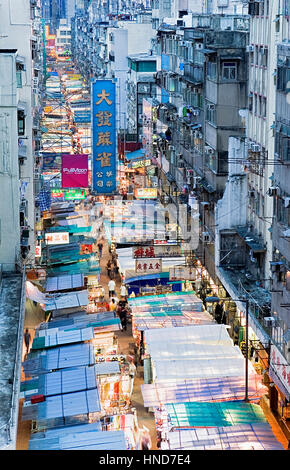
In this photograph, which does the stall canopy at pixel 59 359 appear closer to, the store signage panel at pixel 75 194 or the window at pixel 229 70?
the window at pixel 229 70

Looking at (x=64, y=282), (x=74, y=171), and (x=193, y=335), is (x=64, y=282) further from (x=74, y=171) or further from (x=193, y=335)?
(x=193, y=335)

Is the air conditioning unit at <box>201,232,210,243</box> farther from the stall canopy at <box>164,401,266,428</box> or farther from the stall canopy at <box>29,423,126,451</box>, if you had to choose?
the stall canopy at <box>29,423,126,451</box>

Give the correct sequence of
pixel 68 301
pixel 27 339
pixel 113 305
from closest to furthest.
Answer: pixel 27 339 → pixel 68 301 → pixel 113 305

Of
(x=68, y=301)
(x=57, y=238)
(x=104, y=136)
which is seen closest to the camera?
(x=68, y=301)

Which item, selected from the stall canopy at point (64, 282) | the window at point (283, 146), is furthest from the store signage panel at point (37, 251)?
the window at point (283, 146)

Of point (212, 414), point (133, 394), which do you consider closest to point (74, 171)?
point (133, 394)
